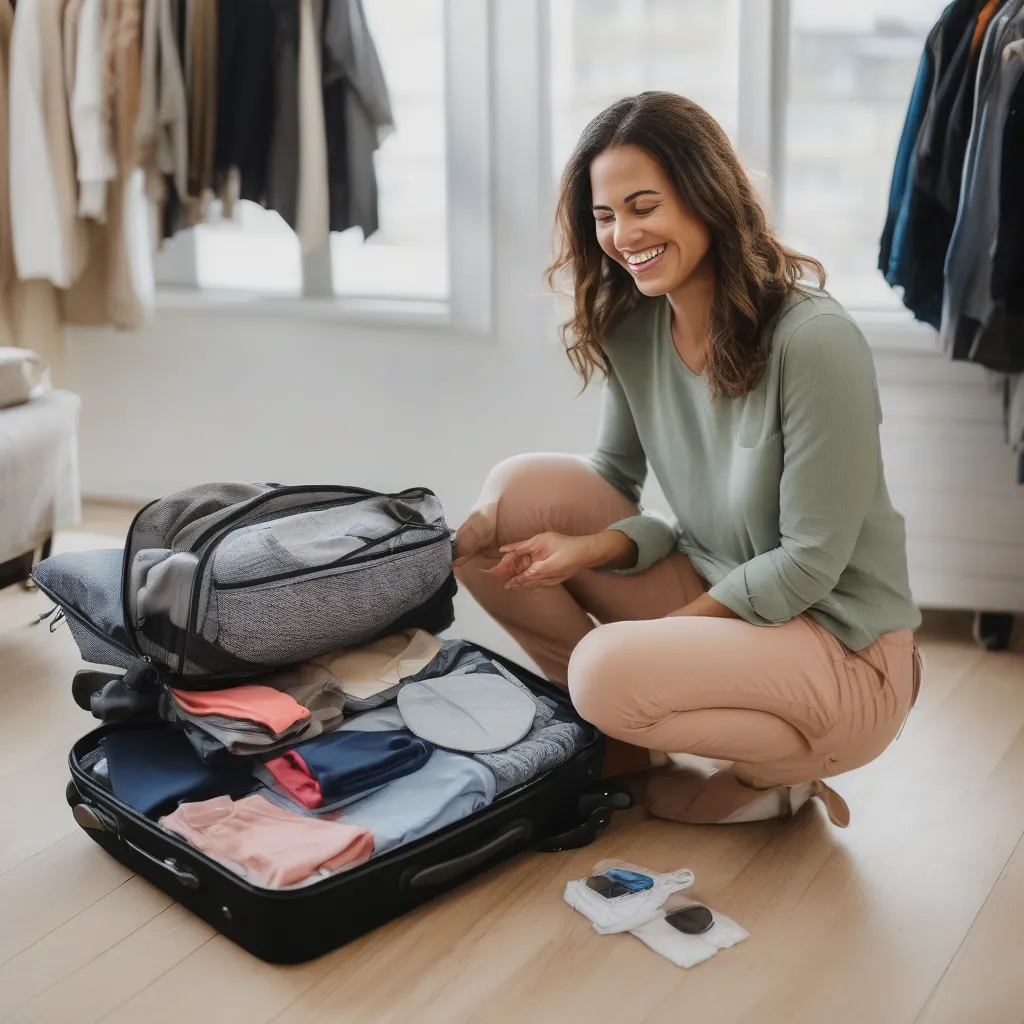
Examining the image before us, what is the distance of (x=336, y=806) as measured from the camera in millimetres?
1660

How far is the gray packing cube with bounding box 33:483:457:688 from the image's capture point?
1.70 m

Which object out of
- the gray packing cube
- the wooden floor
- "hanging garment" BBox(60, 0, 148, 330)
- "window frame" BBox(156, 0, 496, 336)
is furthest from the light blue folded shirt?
"hanging garment" BBox(60, 0, 148, 330)

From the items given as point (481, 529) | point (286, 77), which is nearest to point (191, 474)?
point (286, 77)

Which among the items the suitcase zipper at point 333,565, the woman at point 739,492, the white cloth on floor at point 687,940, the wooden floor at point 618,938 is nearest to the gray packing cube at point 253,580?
the suitcase zipper at point 333,565

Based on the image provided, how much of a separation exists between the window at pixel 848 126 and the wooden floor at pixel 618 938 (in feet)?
3.79

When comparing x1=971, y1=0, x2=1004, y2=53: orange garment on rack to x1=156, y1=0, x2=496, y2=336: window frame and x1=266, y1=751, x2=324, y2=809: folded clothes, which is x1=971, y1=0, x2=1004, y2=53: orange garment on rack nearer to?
x1=156, y1=0, x2=496, y2=336: window frame

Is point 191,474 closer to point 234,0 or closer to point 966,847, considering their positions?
point 234,0

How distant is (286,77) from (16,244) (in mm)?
728

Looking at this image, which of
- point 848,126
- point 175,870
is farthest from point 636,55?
point 175,870

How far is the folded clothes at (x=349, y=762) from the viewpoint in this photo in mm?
1662

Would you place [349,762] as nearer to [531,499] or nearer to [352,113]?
[531,499]

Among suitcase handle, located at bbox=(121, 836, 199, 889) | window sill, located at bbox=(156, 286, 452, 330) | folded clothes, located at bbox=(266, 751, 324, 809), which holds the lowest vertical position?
suitcase handle, located at bbox=(121, 836, 199, 889)

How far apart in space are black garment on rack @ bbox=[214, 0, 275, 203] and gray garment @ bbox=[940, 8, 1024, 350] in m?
1.52

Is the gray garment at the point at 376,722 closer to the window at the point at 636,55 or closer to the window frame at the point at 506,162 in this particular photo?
the window frame at the point at 506,162
